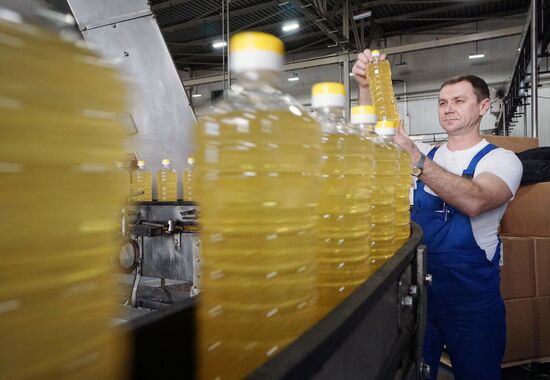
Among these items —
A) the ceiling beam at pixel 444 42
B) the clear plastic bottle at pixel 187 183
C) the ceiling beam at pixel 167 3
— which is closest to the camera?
the clear plastic bottle at pixel 187 183

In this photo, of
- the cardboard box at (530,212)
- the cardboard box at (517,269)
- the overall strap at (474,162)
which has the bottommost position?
the cardboard box at (517,269)

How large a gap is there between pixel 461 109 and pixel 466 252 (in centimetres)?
80

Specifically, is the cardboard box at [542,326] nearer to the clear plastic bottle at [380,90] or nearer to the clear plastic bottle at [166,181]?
the clear plastic bottle at [380,90]

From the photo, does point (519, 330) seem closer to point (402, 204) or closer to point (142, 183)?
point (402, 204)

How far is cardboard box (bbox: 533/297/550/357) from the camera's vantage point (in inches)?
121

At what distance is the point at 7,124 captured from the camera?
0.26m

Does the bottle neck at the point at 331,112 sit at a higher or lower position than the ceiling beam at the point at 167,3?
lower

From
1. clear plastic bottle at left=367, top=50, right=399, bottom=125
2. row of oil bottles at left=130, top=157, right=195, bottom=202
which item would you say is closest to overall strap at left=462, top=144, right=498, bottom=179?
clear plastic bottle at left=367, top=50, right=399, bottom=125

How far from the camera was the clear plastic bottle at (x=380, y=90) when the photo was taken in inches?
79.9

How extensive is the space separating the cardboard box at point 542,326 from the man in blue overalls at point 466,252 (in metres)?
1.46

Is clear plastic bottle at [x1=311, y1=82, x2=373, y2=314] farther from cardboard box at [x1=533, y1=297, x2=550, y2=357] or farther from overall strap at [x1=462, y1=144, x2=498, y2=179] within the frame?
cardboard box at [x1=533, y1=297, x2=550, y2=357]

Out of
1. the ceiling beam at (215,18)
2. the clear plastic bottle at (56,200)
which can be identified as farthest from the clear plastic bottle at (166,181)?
the ceiling beam at (215,18)

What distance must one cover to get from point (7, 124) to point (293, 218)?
0.39 metres

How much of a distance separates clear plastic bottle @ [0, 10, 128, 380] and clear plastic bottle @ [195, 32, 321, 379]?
211 mm
